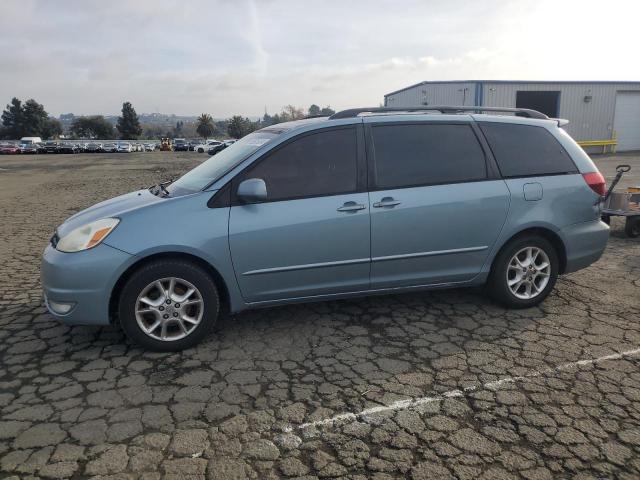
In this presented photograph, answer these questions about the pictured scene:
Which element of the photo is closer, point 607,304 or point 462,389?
point 462,389

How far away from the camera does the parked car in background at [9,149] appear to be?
55312 millimetres

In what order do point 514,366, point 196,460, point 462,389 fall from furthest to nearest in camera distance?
1. point 514,366
2. point 462,389
3. point 196,460

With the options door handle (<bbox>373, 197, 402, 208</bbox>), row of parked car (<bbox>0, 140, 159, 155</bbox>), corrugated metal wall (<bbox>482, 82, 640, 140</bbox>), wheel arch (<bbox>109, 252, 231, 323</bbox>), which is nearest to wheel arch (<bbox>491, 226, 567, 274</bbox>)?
door handle (<bbox>373, 197, 402, 208</bbox>)

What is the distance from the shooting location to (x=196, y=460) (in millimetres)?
2594

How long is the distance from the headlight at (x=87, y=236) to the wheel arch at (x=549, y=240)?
10.6ft

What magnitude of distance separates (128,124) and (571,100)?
8449cm

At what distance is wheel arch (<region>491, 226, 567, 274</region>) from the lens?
4.47 m

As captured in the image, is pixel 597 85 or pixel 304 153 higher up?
pixel 597 85

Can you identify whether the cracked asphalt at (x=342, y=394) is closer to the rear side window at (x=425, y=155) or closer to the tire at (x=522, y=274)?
the tire at (x=522, y=274)

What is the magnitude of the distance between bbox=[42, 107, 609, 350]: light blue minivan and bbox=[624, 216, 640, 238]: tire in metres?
3.45

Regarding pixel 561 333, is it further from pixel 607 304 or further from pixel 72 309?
pixel 72 309

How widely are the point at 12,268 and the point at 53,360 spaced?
125 inches

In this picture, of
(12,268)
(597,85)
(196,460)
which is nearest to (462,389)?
(196,460)

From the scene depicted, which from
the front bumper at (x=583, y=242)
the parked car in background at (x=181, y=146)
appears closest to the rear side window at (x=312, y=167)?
the front bumper at (x=583, y=242)
